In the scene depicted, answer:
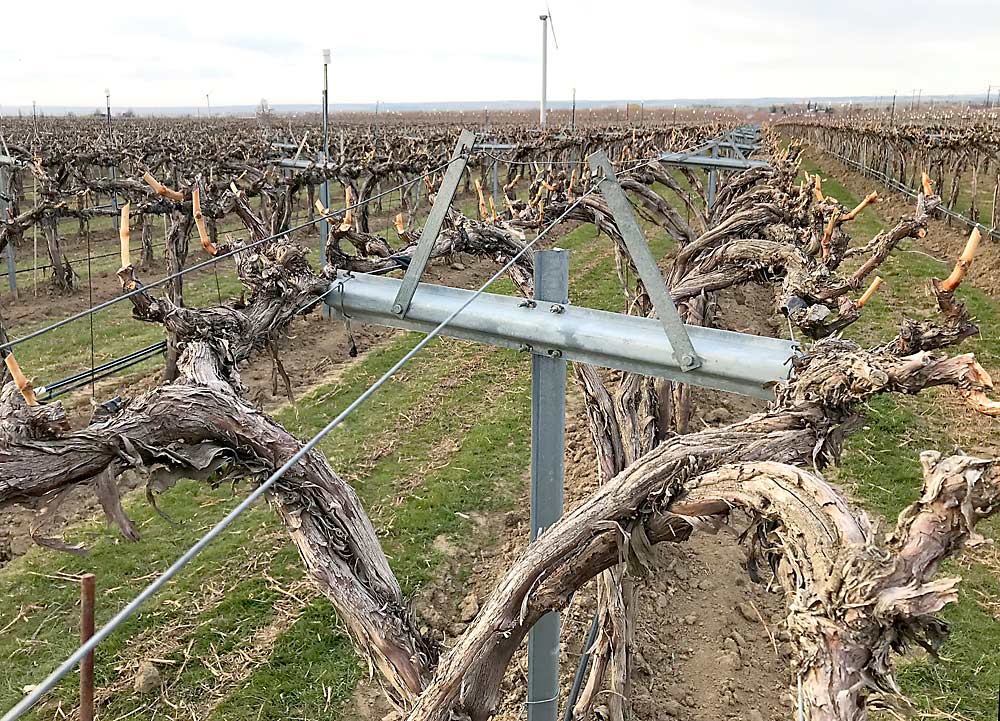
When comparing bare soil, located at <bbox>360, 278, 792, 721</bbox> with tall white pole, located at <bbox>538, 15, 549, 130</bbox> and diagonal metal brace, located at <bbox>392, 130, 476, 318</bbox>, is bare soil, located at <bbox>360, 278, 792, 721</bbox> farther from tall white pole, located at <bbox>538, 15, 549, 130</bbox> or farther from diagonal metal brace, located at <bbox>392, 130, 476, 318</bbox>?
tall white pole, located at <bbox>538, 15, 549, 130</bbox>

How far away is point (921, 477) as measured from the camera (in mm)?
7086

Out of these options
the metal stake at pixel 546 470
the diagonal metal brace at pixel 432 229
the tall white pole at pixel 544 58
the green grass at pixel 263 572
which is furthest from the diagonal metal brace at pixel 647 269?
the tall white pole at pixel 544 58

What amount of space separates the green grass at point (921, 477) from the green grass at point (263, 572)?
3.31 m

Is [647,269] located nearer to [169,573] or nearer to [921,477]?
[169,573]

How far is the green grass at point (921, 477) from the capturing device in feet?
15.2

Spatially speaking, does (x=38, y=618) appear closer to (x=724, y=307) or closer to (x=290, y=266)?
(x=290, y=266)

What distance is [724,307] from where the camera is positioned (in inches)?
494

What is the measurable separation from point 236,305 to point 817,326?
7.32ft

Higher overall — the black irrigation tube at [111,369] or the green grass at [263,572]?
the black irrigation tube at [111,369]

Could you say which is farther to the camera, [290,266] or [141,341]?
[141,341]

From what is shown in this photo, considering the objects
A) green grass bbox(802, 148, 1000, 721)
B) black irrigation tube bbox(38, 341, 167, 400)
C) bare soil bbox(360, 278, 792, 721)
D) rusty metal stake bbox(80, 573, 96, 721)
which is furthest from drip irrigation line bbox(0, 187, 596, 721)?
black irrigation tube bbox(38, 341, 167, 400)

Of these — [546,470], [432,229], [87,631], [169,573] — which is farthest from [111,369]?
[169,573]

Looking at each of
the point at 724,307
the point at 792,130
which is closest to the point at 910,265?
the point at 724,307

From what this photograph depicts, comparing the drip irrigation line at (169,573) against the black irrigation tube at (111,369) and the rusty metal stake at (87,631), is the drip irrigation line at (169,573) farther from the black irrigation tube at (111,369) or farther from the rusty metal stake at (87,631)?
the black irrigation tube at (111,369)
